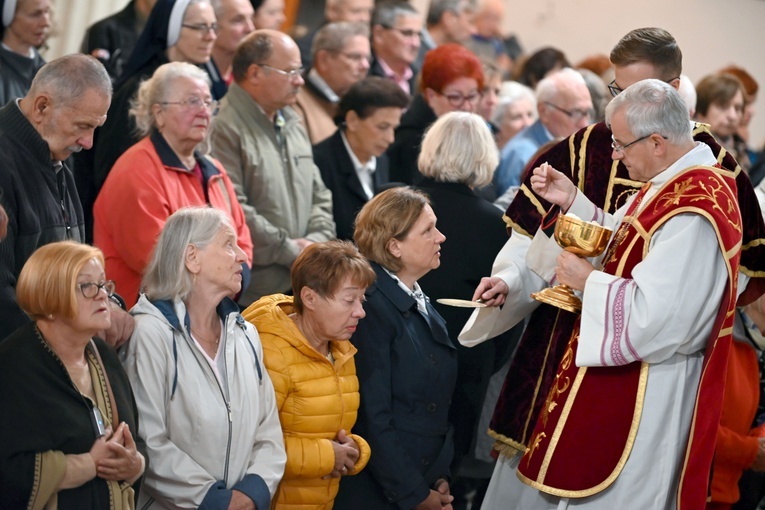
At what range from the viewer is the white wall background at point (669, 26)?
457 inches

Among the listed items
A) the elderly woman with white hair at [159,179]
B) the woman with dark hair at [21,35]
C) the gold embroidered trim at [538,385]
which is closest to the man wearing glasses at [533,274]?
the gold embroidered trim at [538,385]

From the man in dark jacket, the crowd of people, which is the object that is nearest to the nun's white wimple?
the man in dark jacket

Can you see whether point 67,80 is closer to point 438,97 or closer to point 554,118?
point 438,97

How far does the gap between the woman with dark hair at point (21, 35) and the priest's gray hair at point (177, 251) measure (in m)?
2.30

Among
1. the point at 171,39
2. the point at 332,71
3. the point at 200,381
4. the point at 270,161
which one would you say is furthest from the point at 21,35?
the point at 200,381

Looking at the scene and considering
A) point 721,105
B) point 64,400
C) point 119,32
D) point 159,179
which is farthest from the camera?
point 721,105

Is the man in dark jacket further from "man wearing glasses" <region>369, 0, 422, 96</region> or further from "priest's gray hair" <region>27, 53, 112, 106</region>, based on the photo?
"priest's gray hair" <region>27, 53, 112, 106</region>

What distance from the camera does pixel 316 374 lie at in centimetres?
431

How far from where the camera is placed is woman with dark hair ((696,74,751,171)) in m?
8.12

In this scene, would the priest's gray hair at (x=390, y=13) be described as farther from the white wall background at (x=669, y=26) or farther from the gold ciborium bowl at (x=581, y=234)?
the gold ciborium bowl at (x=581, y=234)

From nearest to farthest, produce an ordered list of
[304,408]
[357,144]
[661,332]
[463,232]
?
[661,332]
[304,408]
[463,232]
[357,144]

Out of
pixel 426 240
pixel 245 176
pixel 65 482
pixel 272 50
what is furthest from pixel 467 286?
pixel 65 482

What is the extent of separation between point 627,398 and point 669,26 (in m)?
8.08

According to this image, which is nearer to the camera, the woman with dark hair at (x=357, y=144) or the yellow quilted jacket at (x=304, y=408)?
the yellow quilted jacket at (x=304, y=408)
